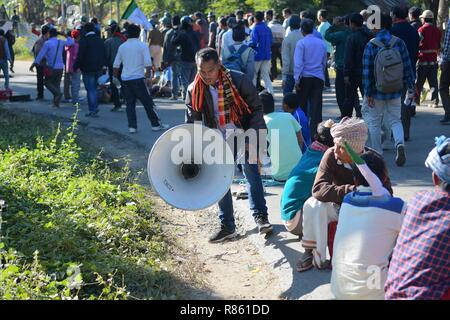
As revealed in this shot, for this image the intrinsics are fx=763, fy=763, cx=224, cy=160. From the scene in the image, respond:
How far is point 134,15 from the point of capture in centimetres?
2038

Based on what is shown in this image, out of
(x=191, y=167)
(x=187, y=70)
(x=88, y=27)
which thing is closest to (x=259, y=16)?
(x=187, y=70)

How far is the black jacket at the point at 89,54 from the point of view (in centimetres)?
1501

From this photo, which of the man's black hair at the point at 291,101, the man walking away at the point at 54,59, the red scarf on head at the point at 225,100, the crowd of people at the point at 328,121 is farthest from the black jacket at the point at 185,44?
the red scarf on head at the point at 225,100

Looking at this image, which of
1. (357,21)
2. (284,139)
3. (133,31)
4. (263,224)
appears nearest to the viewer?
(263,224)

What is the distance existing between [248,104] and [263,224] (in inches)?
45.1

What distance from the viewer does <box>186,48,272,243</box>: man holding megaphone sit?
6.61 meters

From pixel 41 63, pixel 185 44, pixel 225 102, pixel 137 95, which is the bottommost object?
pixel 137 95

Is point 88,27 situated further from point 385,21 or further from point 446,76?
point 385,21

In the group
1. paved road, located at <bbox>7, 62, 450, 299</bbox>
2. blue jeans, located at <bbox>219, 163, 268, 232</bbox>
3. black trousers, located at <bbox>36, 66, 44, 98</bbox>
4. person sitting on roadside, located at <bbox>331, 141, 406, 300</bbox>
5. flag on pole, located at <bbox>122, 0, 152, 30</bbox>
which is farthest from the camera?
flag on pole, located at <bbox>122, 0, 152, 30</bbox>

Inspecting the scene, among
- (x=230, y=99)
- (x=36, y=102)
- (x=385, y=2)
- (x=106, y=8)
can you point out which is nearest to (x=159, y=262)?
(x=230, y=99)

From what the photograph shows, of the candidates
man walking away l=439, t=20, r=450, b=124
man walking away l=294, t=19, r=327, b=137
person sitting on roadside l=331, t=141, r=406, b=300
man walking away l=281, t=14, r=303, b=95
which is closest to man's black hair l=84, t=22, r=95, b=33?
man walking away l=281, t=14, r=303, b=95

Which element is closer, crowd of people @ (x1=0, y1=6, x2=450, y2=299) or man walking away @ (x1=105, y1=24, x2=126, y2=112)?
crowd of people @ (x1=0, y1=6, x2=450, y2=299)

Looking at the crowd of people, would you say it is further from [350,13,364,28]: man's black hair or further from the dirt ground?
the dirt ground

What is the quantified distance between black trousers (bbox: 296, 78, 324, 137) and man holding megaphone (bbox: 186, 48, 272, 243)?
4339 millimetres
